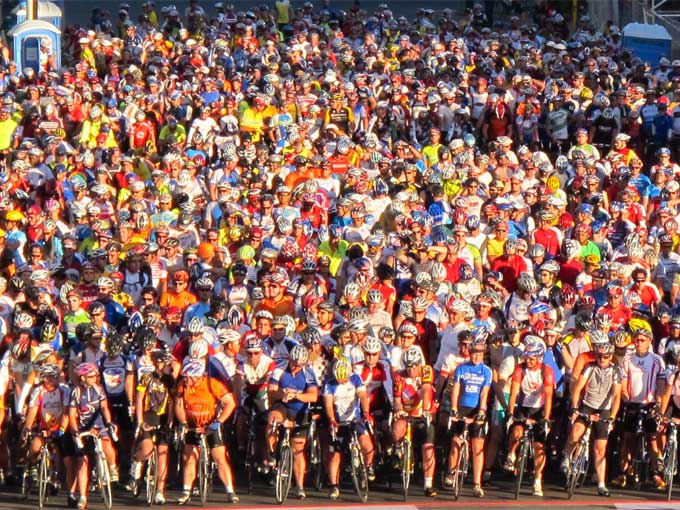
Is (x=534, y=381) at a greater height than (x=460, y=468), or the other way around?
(x=534, y=381)

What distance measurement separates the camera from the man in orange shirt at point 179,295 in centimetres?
2178

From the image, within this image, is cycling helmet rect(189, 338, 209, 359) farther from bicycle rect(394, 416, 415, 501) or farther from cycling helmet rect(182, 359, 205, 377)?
bicycle rect(394, 416, 415, 501)

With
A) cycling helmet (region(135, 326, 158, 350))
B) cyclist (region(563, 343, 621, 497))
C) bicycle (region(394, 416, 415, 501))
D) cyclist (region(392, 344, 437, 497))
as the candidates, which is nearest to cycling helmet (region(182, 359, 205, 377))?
cycling helmet (region(135, 326, 158, 350))

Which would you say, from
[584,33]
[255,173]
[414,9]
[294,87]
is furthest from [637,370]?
[414,9]

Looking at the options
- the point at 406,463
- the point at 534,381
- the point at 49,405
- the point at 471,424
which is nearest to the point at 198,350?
the point at 49,405

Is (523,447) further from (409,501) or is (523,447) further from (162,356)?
(162,356)

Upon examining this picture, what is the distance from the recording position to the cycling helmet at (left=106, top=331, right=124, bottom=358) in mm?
19906

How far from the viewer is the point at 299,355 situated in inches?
770

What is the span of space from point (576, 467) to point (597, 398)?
81 centimetres

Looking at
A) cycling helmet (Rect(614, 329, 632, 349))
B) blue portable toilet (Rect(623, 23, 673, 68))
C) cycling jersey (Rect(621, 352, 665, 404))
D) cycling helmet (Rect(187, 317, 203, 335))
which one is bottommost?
cycling jersey (Rect(621, 352, 665, 404))

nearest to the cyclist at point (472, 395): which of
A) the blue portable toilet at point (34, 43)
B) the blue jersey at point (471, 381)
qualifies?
the blue jersey at point (471, 381)

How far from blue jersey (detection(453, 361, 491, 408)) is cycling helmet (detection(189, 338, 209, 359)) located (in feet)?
9.28

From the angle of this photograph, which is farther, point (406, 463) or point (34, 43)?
point (34, 43)

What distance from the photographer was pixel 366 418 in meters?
19.7
